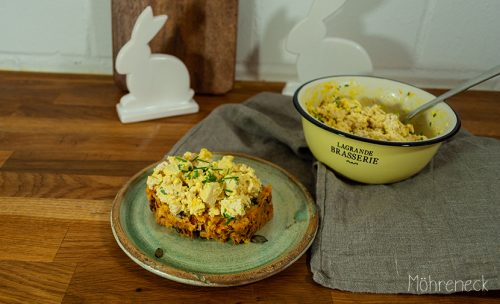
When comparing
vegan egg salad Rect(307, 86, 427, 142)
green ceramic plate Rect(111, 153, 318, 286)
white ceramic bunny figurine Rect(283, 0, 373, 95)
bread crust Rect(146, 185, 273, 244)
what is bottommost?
green ceramic plate Rect(111, 153, 318, 286)

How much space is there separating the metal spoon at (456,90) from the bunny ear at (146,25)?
554mm

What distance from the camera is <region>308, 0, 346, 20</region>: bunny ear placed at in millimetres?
1037

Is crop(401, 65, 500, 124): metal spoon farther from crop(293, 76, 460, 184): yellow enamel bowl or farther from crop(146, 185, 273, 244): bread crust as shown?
crop(146, 185, 273, 244): bread crust

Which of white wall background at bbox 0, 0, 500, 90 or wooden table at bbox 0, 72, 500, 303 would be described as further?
white wall background at bbox 0, 0, 500, 90

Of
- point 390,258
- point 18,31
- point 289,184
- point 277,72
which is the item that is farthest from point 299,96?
point 18,31

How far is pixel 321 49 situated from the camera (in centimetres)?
110

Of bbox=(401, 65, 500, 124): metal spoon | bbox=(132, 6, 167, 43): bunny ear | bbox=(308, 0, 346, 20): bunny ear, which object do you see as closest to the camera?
bbox=(401, 65, 500, 124): metal spoon

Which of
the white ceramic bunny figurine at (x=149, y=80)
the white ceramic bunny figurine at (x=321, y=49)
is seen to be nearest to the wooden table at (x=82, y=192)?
the white ceramic bunny figurine at (x=149, y=80)

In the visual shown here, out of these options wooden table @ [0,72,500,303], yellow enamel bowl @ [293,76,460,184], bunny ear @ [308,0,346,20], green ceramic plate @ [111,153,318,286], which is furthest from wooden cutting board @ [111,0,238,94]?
green ceramic plate @ [111,153,318,286]

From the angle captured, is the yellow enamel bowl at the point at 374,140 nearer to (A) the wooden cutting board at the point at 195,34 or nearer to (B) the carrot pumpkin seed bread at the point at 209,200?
(B) the carrot pumpkin seed bread at the point at 209,200

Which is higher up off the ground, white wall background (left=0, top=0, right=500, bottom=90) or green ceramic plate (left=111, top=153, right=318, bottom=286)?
white wall background (left=0, top=0, right=500, bottom=90)

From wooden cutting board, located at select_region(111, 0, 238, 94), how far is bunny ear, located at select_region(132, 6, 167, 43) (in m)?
0.14

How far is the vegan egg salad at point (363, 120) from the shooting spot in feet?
2.71

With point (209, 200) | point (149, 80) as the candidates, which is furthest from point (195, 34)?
point (209, 200)
